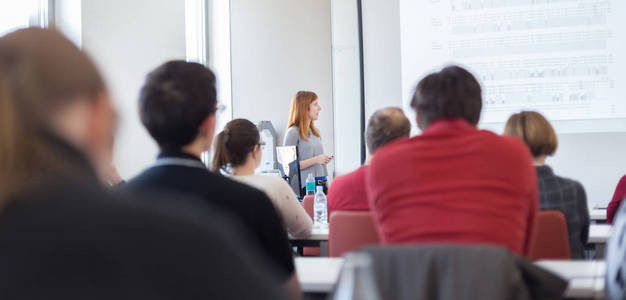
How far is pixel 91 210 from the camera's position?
521 mm

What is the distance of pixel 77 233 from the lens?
506mm

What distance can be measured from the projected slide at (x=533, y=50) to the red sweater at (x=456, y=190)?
10.9 ft

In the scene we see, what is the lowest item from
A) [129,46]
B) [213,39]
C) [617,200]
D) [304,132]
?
[617,200]

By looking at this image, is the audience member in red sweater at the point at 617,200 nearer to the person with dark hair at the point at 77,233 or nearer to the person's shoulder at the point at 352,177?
the person's shoulder at the point at 352,177

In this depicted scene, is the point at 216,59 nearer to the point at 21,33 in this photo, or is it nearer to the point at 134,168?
the point at 134,168

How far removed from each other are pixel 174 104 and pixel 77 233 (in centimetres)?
120

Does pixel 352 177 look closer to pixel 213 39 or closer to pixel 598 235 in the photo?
pixel 598 235

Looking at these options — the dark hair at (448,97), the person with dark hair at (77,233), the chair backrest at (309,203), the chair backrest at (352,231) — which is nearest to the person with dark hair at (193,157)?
the dark hair at (448,97)

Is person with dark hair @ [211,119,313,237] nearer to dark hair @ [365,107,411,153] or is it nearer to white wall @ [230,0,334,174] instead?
dark hair @ [365,107,411,153]

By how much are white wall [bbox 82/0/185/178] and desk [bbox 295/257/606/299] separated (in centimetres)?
270

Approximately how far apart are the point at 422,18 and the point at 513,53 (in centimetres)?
79

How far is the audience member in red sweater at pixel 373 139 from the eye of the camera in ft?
9.49

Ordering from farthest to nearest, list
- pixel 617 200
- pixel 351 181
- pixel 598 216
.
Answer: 1. pixel 598 216
2. pixel 617 200
3. pixel 351 181

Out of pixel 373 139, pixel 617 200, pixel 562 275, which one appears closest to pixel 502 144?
pixel 562 275
